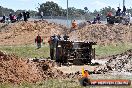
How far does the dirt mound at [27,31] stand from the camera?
5234 cm

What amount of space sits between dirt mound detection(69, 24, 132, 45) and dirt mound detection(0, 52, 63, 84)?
2989 centimetres

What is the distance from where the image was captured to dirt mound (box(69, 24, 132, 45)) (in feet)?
170

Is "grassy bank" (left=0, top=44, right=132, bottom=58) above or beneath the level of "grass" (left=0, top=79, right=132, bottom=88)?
beneath

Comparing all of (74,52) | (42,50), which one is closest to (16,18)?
(42,50)

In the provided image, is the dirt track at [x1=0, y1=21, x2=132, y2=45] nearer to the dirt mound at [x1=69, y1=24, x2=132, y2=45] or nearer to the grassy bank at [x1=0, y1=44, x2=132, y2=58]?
the dirt mound at [x1=69, y1=24, x2=132, y2=45]

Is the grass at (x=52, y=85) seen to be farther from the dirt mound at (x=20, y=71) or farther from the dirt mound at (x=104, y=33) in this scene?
the dirt mound at (x=104, y=33)

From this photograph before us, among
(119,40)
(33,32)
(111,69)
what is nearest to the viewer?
(111,69)

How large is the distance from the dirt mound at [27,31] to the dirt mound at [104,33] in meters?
3.43

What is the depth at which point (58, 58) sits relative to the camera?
3052 cm

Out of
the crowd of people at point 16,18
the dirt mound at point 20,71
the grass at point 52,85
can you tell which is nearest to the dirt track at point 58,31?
the crowd of people at point 16,18

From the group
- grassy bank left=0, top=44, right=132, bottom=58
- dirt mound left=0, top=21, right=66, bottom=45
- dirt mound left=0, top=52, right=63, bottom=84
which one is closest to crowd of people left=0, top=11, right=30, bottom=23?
dirt mound left=0, top=21, right=66, bottom=45

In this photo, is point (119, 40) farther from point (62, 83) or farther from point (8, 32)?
point (62, 83)

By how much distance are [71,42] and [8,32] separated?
27460mm

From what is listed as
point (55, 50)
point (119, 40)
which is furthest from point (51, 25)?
point (55, 50)
